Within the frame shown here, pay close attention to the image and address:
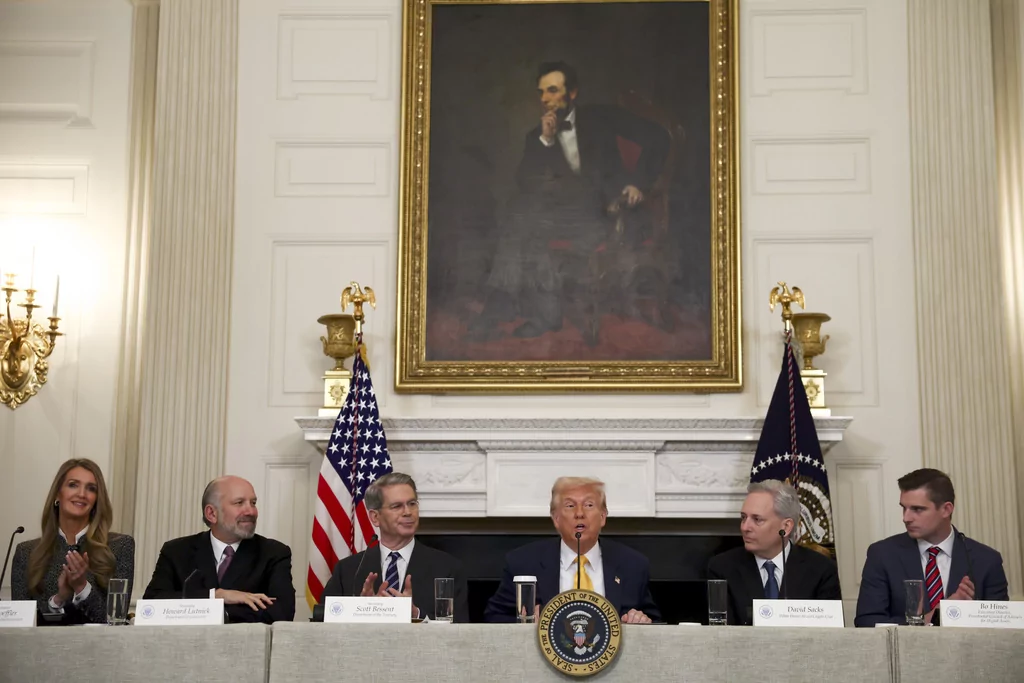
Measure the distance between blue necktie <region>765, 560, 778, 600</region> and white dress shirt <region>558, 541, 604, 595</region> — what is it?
2.06ft

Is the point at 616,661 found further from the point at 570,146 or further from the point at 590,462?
the point at 570,146

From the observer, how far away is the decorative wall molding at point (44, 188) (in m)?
6.57

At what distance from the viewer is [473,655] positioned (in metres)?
3.00

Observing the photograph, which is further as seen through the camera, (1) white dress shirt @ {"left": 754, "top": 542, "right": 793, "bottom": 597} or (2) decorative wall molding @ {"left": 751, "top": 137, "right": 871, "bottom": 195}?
(2) decorative wall molding @ {"left": 751, "top": 137, "right": 871, "bottom": 195}

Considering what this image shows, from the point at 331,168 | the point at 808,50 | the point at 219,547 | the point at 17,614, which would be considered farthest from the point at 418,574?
the point at 808,50

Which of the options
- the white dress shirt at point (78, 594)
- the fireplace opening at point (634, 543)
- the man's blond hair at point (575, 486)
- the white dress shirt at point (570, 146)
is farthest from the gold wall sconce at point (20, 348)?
the man's blond hair at point (575, 486)

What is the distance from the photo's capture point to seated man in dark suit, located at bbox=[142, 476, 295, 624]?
4.59m

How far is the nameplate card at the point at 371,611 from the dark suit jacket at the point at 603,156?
11.1ft

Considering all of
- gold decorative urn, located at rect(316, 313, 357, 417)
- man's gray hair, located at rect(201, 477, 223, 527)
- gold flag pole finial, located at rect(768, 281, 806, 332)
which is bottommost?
man's gray hair, located at rect(201, 477, 223, 527)

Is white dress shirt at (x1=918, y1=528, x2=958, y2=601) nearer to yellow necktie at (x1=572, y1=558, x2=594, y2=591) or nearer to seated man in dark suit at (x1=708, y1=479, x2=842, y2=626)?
seated man in dark suit at (x1=708, y1=479, x2=842, y2=626)

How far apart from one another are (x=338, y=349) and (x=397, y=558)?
173cm

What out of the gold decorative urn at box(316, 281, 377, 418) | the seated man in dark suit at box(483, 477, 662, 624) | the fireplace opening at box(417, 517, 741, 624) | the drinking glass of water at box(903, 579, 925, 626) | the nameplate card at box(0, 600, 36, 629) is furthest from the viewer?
the gold decorative urn at box(316, 281, 377, 418)

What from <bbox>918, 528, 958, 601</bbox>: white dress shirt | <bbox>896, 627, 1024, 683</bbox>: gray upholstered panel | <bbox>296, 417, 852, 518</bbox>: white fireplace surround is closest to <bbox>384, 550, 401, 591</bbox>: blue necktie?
<bbox>296, 417, 852, 518</bbox>: white fireplace surround

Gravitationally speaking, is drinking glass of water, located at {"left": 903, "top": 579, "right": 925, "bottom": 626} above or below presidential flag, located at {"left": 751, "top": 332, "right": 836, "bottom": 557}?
below
